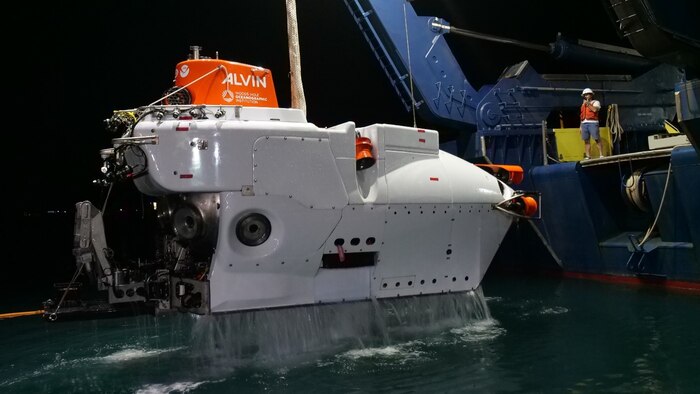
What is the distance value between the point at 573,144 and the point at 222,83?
28.3 feet

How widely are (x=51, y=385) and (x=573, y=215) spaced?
8734 mm

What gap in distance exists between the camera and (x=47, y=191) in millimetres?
33562

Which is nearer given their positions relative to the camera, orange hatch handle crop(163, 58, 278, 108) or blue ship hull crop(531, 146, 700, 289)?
orange hatch handle crop(163, 58, 278, 108)

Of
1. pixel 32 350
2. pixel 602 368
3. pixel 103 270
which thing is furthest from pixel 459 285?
pixel 32 350

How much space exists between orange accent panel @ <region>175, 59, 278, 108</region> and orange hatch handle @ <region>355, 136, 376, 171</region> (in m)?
0.94

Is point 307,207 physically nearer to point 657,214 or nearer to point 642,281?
point 657,214

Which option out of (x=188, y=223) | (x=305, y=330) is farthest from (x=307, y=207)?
(x=305, y=330)

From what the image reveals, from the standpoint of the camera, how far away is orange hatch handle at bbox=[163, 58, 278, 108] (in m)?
5.32

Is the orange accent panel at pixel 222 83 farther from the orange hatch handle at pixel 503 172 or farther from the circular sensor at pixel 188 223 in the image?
the orange hatch handle at pixel 503 172

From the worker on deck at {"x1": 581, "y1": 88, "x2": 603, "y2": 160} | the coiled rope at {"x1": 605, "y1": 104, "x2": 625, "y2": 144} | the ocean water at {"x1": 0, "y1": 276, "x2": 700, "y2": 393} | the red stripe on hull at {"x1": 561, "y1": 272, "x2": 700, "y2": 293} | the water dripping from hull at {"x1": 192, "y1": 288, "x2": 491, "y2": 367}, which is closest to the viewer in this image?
the ocean water at {"x1": 0, "y1": 276, "x2": 700, "y2": 393}

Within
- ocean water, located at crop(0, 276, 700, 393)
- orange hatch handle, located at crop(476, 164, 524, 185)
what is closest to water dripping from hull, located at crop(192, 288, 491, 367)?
ocean water, located at crop(0, 276, 700, 393)

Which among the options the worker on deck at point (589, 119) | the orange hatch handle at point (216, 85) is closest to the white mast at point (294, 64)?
the orange hatch handle at point (216, 85)

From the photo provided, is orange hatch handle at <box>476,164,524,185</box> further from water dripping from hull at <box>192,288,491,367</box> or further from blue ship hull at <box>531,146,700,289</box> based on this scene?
blue ship hull at <box>531,146,700,289</box>

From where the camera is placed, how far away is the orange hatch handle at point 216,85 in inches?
209
